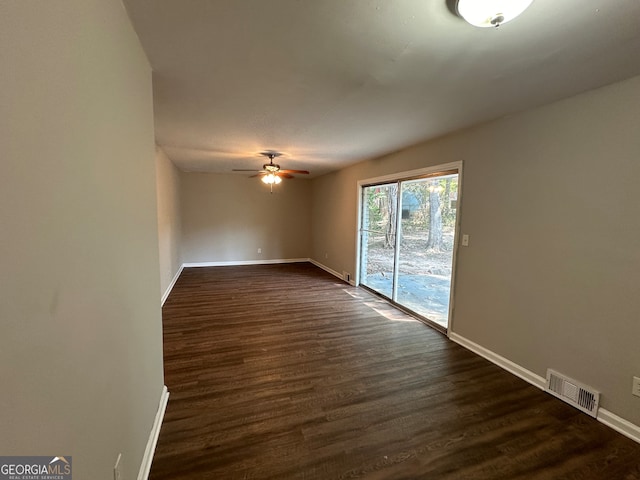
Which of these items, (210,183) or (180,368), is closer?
(180,368)

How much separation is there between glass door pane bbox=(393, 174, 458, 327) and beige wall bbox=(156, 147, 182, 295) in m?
3.46

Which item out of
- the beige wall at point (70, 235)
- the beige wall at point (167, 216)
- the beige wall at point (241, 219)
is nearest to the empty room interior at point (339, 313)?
the beige wall at point (70, 235)

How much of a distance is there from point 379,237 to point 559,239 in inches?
106

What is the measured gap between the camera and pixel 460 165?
3.03m

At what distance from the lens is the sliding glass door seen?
11.2 feet

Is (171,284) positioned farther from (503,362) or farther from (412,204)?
(503,362)

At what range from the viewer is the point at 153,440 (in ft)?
5.46

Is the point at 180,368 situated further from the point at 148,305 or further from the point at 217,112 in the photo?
the point at 217,112

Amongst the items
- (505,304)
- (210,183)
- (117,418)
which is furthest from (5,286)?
(210,183)

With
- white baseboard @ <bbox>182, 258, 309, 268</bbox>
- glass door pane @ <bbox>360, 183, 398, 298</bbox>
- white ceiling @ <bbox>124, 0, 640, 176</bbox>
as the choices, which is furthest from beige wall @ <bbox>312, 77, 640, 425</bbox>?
white baseboard @ <bbox>182, 258, 309, 268</bbox>

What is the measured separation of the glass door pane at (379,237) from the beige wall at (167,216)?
132 inches

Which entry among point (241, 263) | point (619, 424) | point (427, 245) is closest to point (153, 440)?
point (619, 424)

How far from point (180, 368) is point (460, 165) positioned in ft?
11.5

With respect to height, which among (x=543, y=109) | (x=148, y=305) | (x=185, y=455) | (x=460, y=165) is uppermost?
(x=543, y=109)
